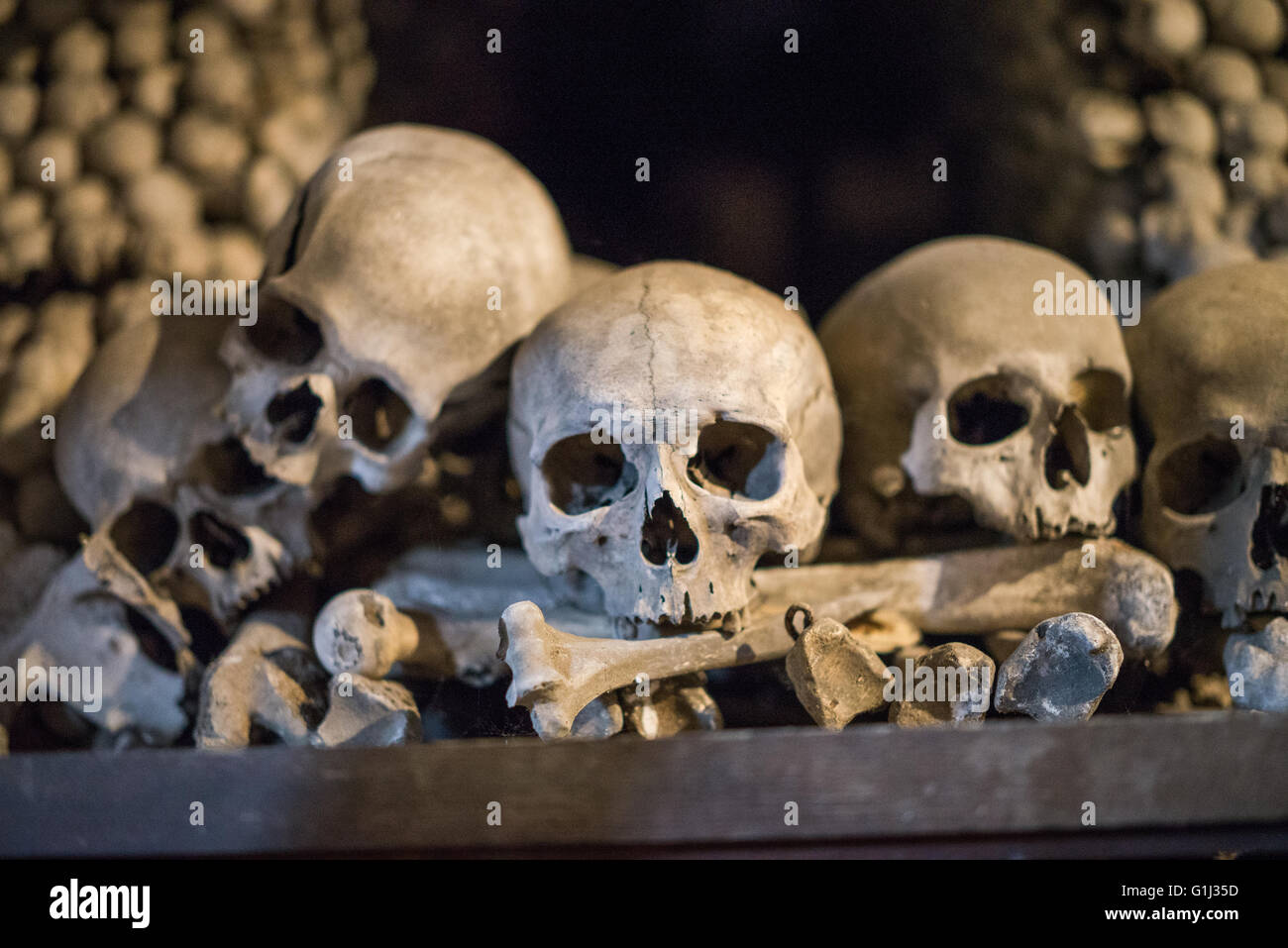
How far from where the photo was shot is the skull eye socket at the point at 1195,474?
47.8 inches

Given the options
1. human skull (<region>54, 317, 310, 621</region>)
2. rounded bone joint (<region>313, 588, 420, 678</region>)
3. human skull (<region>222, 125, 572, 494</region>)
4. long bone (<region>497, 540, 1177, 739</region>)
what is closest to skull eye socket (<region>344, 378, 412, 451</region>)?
human skull (<region>222, 125, 572, 494</region>)

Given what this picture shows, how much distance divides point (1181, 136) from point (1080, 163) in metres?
0.13

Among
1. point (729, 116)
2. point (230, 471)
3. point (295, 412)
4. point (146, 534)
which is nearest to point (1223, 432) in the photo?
point (729, 116)

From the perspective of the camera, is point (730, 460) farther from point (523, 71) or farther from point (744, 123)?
point (523, 71)

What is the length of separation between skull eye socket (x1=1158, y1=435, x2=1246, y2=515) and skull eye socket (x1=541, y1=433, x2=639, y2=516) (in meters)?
0.62

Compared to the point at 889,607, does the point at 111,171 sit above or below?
above

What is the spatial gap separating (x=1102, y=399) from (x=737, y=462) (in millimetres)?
454

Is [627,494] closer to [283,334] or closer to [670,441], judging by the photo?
[670,441]

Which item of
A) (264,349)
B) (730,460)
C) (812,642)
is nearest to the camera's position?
(812,642)

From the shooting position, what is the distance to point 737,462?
1.17 meters

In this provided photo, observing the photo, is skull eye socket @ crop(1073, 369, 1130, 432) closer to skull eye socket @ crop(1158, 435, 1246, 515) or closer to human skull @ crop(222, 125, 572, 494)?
skull eye socket @ crop(1158, 435, 1246, 515)

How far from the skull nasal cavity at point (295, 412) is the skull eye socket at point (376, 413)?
0.05 m
